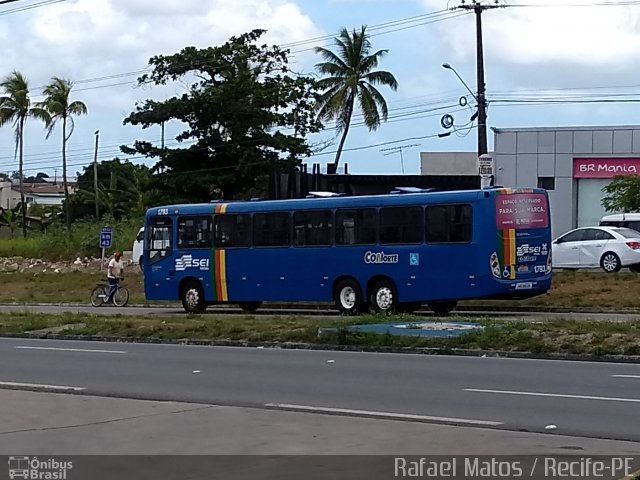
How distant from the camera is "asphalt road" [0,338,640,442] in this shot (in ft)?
41.4

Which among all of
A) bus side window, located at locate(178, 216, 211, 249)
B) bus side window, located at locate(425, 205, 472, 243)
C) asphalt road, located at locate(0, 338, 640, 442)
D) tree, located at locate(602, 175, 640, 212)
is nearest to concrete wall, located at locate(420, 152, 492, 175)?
tree, located at locate(602, 175, 640, 212)

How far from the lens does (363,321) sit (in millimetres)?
22844

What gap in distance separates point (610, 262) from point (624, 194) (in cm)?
1193

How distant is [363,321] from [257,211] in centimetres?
876

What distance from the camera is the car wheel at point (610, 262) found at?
112 feet

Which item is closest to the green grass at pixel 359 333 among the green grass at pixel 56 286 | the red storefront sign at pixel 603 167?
the green grass at pixel 56 286

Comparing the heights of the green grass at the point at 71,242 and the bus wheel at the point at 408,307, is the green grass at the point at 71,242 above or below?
above

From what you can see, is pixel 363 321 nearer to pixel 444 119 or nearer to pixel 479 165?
pixel 479 165

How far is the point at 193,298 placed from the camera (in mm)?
32125

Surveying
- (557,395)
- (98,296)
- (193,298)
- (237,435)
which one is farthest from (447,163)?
(237,435)

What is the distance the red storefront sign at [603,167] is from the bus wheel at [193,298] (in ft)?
83.4

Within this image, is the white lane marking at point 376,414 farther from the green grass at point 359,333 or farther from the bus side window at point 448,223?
the bus side window at point 448,223

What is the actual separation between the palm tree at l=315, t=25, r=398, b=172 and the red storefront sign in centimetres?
1733
